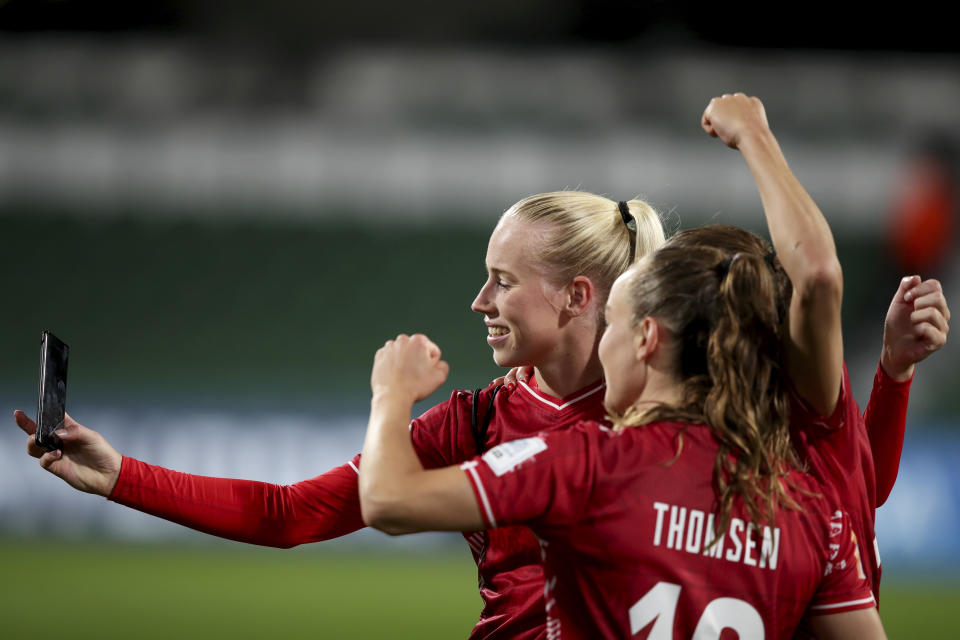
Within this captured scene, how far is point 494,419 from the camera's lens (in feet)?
8.60

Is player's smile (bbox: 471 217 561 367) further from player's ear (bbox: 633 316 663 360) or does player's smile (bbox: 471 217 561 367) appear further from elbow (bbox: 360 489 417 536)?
elbow (bbox: 360 489 417 536)

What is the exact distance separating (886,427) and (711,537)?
101cm

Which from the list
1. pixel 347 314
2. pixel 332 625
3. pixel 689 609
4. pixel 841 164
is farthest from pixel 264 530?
pixel 841 164

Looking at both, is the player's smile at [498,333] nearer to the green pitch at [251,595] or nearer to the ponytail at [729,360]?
the ponytail at [729,360]

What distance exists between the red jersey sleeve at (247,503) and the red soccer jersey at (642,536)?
0.87 meters

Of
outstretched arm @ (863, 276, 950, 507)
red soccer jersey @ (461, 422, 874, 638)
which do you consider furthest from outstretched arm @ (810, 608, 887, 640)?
outstretched arm @ (863, 276, 950, 507)

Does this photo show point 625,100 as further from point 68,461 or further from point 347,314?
point 68,461

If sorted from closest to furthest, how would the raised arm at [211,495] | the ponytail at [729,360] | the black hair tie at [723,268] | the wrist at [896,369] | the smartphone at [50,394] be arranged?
1. the ponytail at [729,360]
2. the black hair tie at [723,268]
3. the smartphone at [50,394]
4. the raised arm at [211,495]
5. the wrist at [896,369]

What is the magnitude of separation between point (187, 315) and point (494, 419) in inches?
499

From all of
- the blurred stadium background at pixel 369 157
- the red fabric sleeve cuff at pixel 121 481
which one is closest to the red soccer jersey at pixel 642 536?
the red fabric sleeve cuff at pixel 121 481

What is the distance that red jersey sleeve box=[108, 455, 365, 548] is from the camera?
240 cm

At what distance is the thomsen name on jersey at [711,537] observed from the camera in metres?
1.81

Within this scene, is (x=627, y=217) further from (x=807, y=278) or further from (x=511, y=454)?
(x=511, y=454)

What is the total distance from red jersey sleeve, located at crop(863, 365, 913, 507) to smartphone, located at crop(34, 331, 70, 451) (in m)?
2.02
